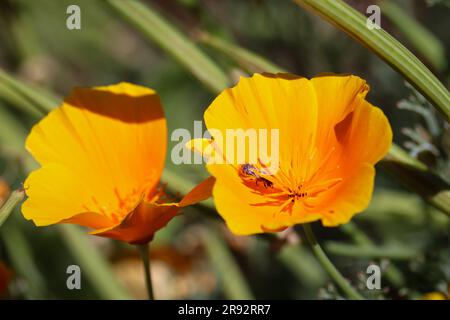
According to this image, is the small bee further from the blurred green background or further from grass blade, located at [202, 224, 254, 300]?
grass blade, located at [202, 224, 254, 300]

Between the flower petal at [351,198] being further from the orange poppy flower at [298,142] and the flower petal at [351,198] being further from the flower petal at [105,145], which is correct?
the flower petal at [105,145]

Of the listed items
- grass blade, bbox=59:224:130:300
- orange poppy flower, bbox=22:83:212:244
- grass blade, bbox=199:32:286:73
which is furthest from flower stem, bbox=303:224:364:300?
grass blade, bbox=59:224:130:300

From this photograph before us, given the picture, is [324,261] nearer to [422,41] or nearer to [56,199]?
[56,199]

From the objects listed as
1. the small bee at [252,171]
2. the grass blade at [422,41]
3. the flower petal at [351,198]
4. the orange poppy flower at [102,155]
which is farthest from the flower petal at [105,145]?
the grass blade at [422,41]

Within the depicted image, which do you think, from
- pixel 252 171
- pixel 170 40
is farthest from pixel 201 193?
pixel 170 40

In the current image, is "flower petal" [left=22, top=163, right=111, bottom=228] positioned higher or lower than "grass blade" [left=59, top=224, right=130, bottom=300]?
higher
